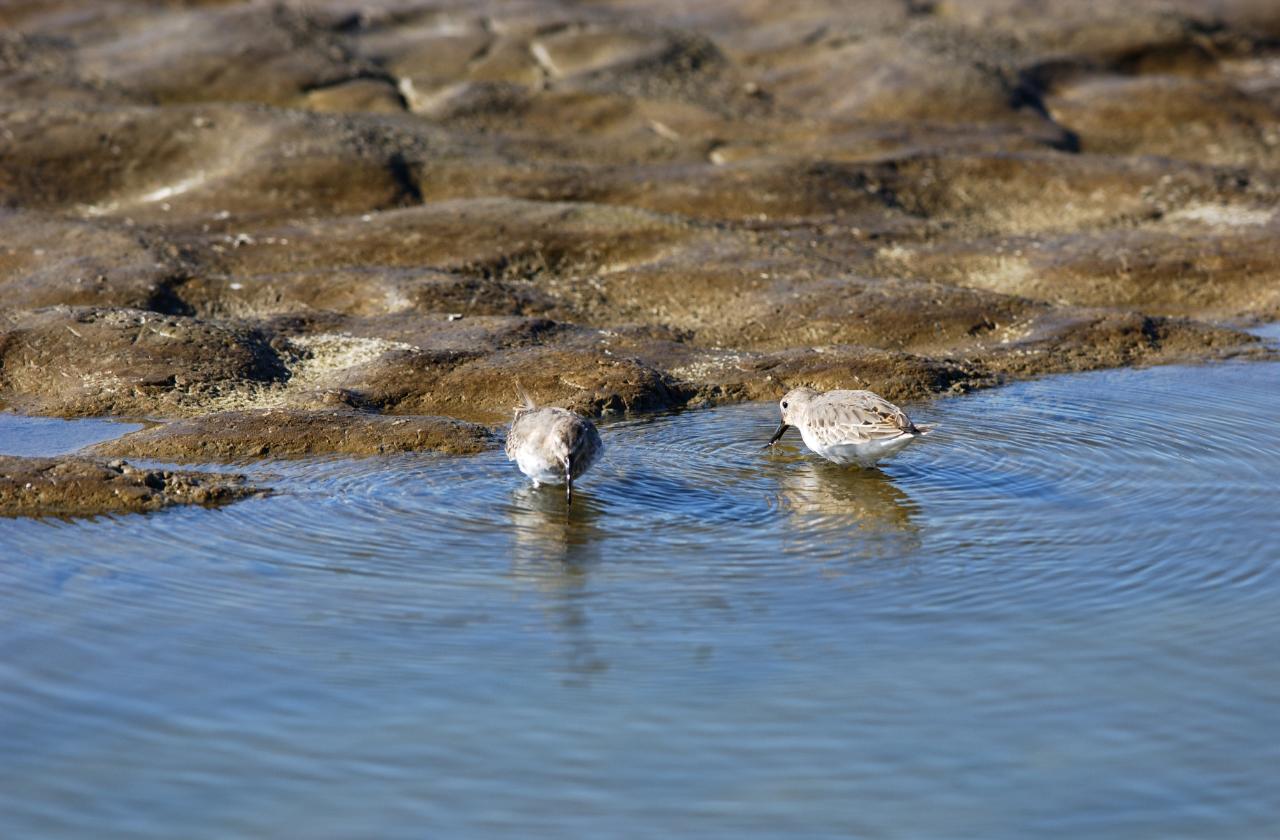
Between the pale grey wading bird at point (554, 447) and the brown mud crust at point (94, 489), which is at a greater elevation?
the pale grey wading bird at point (554, 447)

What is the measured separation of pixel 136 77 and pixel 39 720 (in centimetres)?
1941

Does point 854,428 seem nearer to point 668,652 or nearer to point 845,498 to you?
point 845,498

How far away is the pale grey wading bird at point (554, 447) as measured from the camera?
1005 centimetres

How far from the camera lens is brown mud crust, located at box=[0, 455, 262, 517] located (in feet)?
33.1

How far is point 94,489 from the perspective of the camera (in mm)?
10203

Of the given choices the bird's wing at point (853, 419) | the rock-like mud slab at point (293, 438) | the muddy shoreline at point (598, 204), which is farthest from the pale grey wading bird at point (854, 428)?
the rock-like mud slab at point (293, 438)

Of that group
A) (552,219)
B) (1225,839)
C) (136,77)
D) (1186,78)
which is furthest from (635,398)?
(1186,78)

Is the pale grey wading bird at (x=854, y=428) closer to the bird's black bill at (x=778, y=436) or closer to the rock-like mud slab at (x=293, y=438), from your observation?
the bird's black bill at (x=778, y=436)

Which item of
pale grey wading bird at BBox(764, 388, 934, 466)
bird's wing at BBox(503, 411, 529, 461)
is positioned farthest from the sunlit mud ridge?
pale grey wading bird at BBox(764, 388, 934, 466)

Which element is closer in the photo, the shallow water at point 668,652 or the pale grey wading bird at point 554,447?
the shallow water at point 668,652

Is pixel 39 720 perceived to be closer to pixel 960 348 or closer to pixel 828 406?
pixel 828 406

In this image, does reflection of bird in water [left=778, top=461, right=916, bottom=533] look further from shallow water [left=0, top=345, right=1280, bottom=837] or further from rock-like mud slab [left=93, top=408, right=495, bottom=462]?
rock-like mud slab [left=93, top=408, right=495, bottom=462]

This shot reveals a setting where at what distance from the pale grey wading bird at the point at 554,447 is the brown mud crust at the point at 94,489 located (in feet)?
6.15

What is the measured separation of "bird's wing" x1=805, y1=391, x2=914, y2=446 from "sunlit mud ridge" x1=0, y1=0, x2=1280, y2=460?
7.43ft
